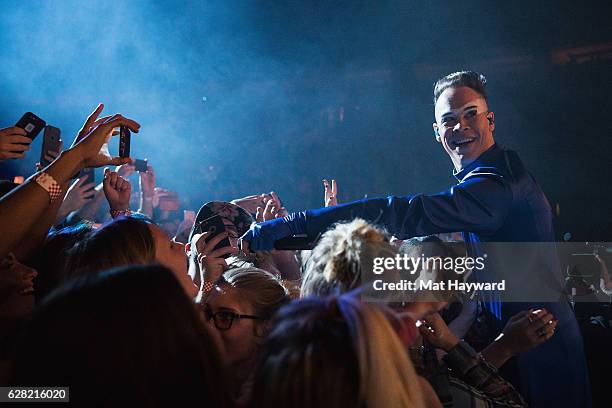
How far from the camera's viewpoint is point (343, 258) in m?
1.73

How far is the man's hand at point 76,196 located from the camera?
12.6 ft

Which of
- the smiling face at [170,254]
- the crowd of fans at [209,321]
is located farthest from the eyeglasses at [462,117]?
the smiling face at [170,254]

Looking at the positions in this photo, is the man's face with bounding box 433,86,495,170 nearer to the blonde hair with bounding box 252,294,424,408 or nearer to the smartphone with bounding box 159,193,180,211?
the blonde hair with bounding box 252,294,424,408

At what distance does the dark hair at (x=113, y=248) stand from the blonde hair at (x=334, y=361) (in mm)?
861

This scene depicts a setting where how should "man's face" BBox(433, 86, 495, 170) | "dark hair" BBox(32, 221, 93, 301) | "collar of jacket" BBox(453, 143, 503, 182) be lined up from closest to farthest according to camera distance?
"dark hair" BBox(32, 221, 93, 301), "collar of jacket" BBox(453, 143, 503, 182), "man's face" BBox(433, 86, 495, 170)

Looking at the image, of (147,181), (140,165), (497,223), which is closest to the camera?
(497,223)

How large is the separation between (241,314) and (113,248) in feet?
1.73

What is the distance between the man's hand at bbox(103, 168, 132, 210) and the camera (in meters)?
2.72

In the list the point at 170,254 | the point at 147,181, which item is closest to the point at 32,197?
the point at 170,254

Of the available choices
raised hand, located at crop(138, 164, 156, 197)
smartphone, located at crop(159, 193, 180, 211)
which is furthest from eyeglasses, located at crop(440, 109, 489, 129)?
smartphone, located at crop(159, 193, 180, 211)

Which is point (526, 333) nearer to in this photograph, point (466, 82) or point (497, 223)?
point (497, 223)

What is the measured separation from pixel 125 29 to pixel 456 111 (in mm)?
5172

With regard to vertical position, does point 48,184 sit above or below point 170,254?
above

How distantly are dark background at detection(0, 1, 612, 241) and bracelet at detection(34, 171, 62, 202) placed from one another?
13.9ft
